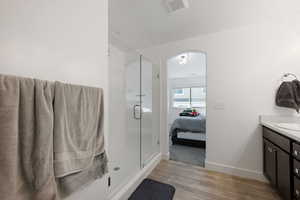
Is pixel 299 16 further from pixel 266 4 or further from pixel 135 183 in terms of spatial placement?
pixel 135 183

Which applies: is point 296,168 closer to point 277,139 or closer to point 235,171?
point 277,139

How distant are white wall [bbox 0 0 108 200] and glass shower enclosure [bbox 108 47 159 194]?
104cm

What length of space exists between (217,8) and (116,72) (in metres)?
1.65

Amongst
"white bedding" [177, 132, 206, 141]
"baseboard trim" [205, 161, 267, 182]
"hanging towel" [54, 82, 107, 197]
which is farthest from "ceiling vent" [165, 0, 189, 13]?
"white bedding" [177, 132, 206, 141]

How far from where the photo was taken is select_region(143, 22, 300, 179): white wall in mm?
1831

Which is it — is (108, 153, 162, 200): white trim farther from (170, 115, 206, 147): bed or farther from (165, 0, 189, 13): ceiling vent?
(165, 0, 189, 13): ceiling vent

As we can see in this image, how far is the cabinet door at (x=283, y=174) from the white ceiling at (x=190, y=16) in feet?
5.62

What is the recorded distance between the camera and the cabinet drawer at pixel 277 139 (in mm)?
1262

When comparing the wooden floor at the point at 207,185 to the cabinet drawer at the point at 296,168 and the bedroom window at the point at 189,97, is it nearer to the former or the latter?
the cabinet drawer at the point at 296,168

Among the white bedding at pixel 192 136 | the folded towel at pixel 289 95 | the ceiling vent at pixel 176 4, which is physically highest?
the ceiling vent at pixel 176 4

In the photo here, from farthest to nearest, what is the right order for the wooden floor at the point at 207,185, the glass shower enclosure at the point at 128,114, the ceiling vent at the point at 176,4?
the glass shower enclosure at the point at 128,114, the wooden floor at the point at 207,185, the ceiling vent at the point at 176,4

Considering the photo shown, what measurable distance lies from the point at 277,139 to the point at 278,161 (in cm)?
24

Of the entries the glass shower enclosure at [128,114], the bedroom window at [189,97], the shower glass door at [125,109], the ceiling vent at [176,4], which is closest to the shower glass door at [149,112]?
the glass shower enclosure at [128,114]

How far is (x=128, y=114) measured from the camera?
212 cm
